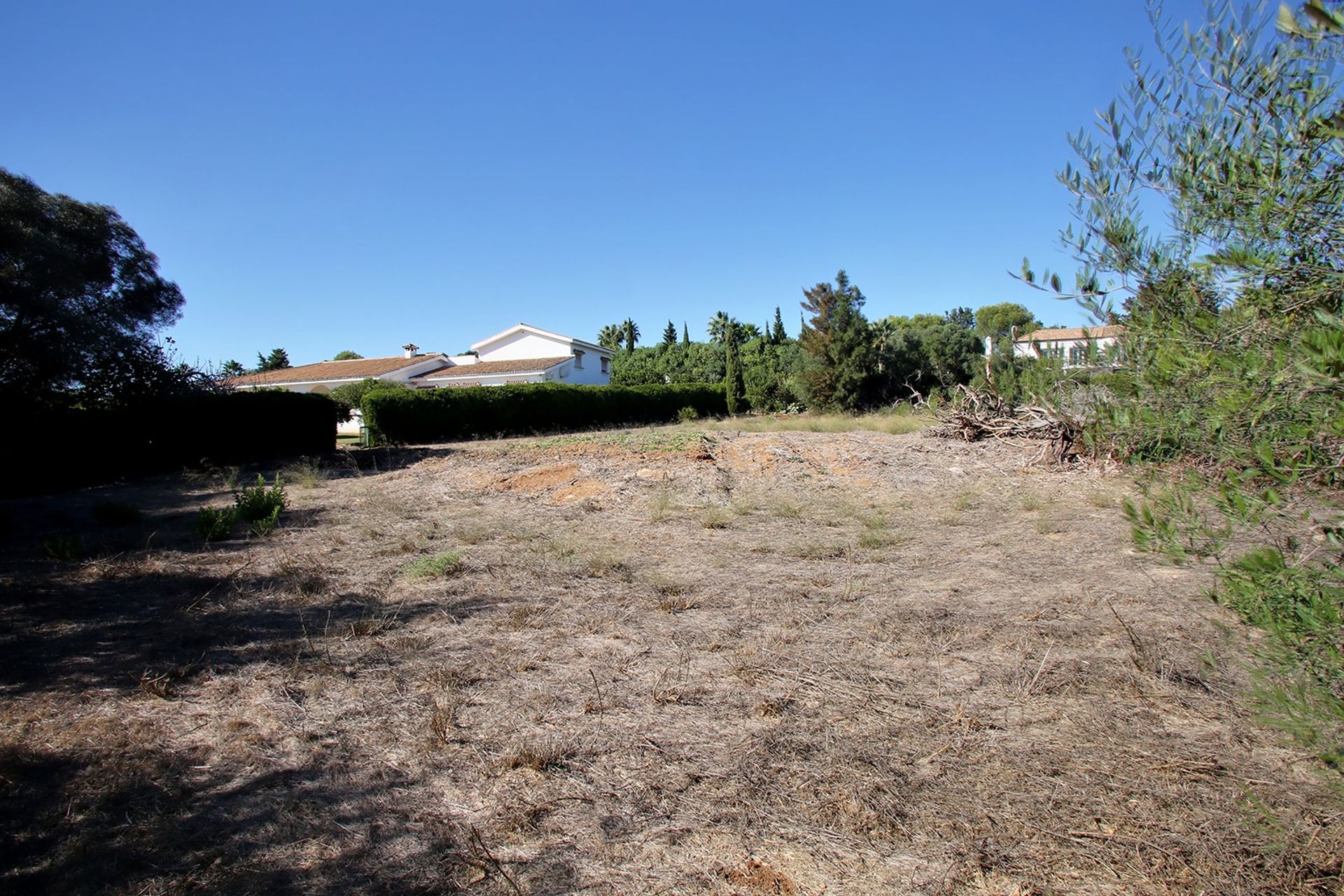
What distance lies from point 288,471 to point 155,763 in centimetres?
1189

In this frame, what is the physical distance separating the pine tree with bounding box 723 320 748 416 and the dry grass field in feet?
83.1

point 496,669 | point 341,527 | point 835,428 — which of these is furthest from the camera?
point 835,428

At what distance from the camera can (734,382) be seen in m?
33.2

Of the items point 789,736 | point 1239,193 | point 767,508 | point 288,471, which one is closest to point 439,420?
point 288,471

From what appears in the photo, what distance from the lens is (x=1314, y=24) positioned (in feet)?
4.78

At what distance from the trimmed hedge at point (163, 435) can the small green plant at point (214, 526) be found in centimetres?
730

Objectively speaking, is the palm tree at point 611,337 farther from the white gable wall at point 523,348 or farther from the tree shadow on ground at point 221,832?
the tree shadow on ground at point 221,832

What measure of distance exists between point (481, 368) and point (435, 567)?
34564 mm

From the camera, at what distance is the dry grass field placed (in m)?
2.57

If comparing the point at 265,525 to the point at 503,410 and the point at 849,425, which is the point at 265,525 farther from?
the point at 503,410

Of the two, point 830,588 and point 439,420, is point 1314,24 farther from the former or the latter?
point 439,420

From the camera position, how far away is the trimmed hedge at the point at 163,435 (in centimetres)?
1295

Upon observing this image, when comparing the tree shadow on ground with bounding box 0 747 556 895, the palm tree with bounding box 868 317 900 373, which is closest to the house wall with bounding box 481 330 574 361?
the palm tree with bounding box 868 317 900 373

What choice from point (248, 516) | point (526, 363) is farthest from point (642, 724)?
point (526, 363)
